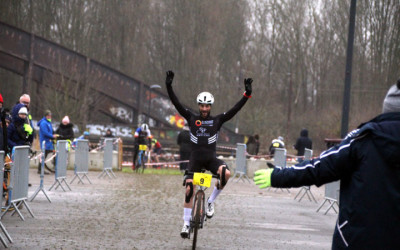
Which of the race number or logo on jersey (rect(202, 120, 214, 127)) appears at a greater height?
logo on jersey (rect(202, 120, 214, 127))

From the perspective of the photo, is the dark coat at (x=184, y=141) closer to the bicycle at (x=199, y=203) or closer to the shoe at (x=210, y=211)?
the shoe at (x=210, y=211)

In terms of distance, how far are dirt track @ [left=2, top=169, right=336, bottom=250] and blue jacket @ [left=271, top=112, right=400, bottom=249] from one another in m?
5.75

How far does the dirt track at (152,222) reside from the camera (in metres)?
11.2

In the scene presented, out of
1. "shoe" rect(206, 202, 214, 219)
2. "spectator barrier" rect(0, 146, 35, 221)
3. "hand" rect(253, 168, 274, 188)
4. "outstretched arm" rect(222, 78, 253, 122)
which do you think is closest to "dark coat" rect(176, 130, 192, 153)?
"spectator barrier" rect(0, 146, 35, 221)

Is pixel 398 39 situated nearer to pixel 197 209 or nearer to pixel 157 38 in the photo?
pixel 157 38

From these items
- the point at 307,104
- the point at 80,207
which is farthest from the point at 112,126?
the point at 80,207

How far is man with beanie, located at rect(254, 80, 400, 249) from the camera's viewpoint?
16.4ft

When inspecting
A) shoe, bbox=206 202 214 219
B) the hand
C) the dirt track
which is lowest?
the dirt track

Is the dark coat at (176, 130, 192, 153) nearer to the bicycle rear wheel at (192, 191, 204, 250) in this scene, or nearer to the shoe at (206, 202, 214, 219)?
the shoe at (206, 202, 214, 219)

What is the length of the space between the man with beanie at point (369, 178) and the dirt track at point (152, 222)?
574cm

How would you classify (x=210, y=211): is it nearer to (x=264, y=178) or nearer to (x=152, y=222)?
(x=152, y=222)

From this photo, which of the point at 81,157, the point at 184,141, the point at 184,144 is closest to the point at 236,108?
the point at 81,157

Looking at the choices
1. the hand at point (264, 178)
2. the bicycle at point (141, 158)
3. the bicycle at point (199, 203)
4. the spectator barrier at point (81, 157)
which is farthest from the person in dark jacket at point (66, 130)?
the hand at point (264, 178)

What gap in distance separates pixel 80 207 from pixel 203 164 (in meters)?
4.90
